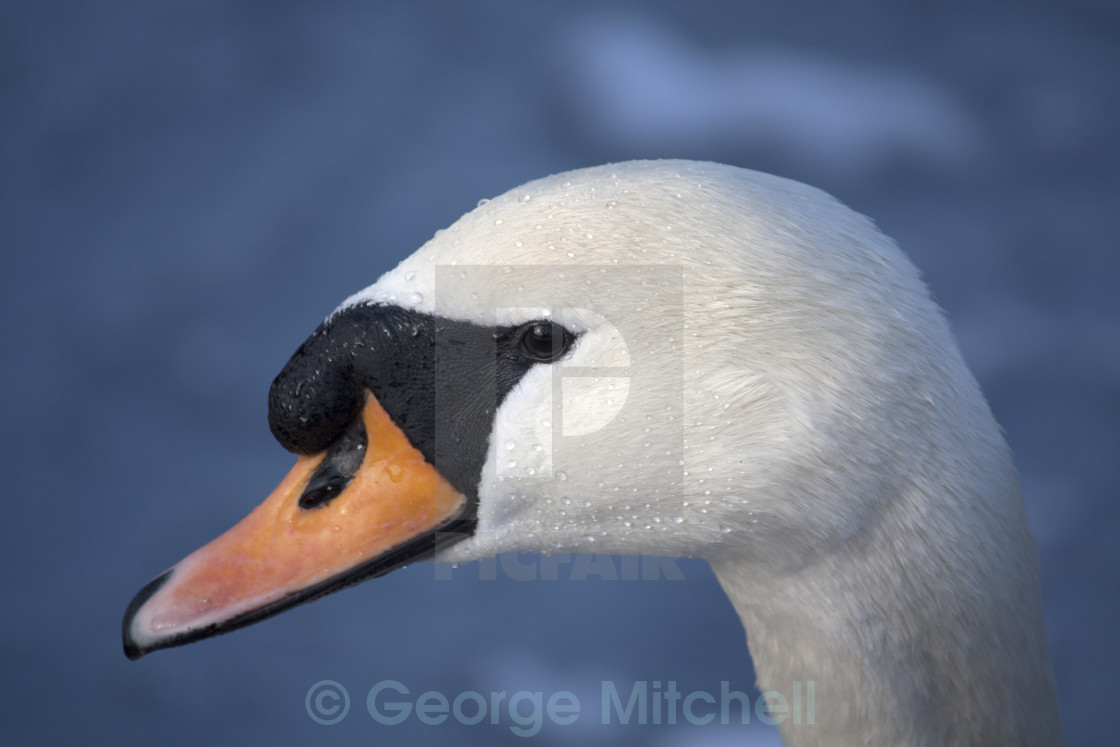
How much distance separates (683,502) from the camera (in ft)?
3.01

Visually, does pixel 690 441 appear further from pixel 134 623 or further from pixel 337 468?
pixel 134 623

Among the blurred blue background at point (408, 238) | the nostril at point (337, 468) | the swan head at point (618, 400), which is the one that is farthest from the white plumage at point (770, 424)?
the blurred blue background at point (408, 238)

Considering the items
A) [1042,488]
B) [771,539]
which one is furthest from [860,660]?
[1042,488]

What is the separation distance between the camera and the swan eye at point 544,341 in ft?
2.88

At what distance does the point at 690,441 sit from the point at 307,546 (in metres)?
0.36

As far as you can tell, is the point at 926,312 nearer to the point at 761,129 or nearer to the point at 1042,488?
the point at 1042,488

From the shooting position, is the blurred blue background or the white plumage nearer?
the white plumage

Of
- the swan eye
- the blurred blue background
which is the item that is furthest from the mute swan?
the blurred blue background

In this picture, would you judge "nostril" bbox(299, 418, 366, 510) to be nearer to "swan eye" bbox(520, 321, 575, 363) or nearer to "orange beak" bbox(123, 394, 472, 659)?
"orange beak" bbox(123, 394, 472, 659)

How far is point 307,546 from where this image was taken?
0.96 metres

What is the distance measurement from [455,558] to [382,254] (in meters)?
1.81

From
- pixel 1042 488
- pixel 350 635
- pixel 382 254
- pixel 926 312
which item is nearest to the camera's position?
pixel 926 312

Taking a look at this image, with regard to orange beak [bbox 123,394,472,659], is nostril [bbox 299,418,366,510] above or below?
above

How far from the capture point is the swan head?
0.84 meters
